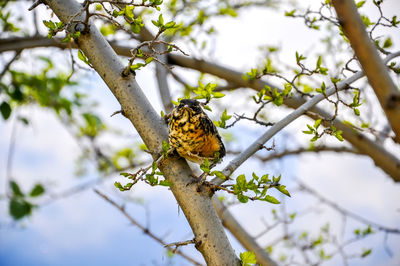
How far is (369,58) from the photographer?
1173 mm

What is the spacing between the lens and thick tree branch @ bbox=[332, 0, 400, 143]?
45.8 inches

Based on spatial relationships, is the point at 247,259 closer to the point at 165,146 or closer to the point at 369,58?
the point at 165,146

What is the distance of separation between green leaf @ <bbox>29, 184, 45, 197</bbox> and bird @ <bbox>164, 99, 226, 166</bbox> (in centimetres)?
148

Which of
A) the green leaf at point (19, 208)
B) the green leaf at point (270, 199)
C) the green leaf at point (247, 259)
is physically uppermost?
the green leaf at point (19, 208)

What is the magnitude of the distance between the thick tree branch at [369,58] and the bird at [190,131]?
90 centimetres

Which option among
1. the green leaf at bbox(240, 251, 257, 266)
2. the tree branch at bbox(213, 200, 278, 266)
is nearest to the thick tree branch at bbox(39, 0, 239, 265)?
the green leaf at bbox(240, 251, 257, 266)

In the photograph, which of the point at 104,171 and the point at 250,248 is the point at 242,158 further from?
the point at 104,171

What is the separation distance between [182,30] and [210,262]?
8.15 feet

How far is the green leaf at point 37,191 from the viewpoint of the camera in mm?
3002

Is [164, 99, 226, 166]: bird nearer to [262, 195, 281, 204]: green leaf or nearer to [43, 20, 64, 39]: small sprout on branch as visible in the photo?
[262, 195, 281, 204]: green leaf

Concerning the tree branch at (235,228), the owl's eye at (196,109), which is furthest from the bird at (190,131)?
the tree branch at (235,228)

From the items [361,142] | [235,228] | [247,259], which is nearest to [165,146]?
[247,259]

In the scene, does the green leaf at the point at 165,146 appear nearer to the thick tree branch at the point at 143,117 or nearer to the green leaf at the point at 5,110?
the thick tree branch at the point at 143,117

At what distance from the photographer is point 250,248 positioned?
2836 millimetres
